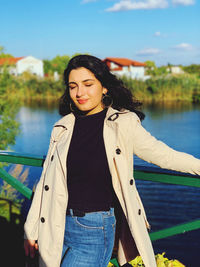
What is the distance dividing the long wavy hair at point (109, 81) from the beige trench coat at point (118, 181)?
0.15 metres

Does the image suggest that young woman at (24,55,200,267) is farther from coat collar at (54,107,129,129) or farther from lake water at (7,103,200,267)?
lake water at (7,103,200,267)

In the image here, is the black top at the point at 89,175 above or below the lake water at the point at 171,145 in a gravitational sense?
above

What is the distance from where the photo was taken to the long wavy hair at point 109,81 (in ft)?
5.95

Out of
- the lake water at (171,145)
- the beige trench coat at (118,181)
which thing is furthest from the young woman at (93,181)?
the lake water at (171,145)

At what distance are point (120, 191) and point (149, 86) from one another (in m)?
27.5

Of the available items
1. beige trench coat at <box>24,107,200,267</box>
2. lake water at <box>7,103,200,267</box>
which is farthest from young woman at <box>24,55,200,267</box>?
lake water at <box>7,103,200,267</box>

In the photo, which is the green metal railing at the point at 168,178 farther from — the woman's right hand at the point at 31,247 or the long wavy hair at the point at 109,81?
the woman's right hand at the point at 31,247

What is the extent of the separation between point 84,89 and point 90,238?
789 millimetres

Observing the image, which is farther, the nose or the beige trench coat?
the nose

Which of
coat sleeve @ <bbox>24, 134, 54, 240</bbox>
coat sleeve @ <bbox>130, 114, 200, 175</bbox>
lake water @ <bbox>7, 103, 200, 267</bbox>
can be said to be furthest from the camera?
lake water @ <bbox>7, 103, 200, 267</bbox>

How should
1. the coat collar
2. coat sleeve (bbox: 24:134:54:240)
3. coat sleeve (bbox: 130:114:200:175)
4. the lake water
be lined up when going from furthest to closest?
the lake water
coat sleeve (bbox: 24:134:54:240)
the coat collar
coat sleeve (bbox: 130:114:200:175)

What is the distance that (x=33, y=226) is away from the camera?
1879 mm

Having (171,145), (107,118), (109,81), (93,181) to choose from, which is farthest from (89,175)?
(171,145)

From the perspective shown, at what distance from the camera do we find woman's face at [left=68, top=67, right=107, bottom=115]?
5.94 ft
